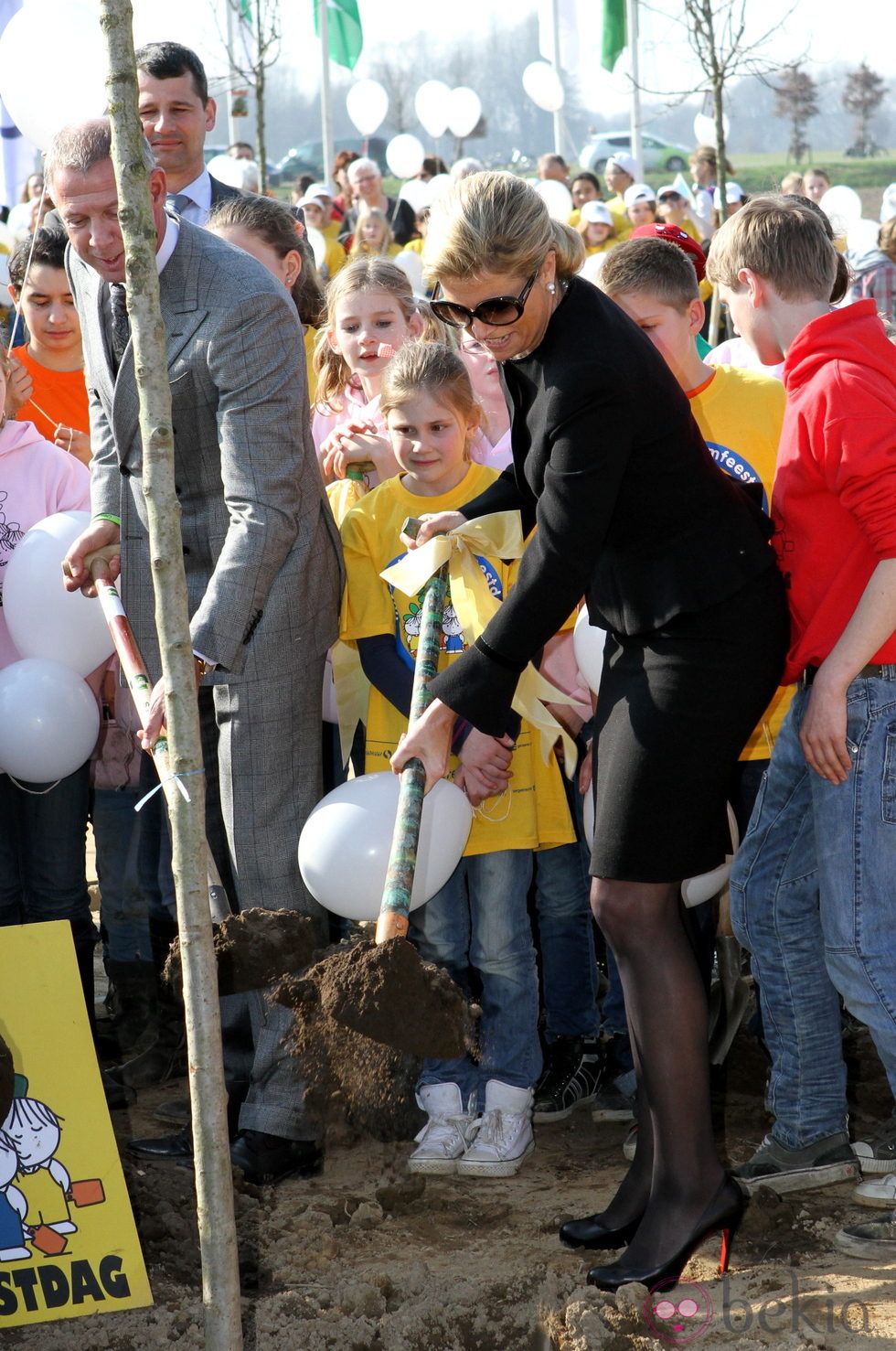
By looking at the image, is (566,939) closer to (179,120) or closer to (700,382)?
(700,382)

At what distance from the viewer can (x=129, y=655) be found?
296 centimetres

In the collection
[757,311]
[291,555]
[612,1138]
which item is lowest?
[612,1138]

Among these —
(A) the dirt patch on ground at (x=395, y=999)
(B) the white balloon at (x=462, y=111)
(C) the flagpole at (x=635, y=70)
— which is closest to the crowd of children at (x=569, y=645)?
(A) the dirt patch on ground at (x=395, y=999)

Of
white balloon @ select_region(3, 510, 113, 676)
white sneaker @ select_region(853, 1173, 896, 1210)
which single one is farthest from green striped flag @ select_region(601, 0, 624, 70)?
white sneaker @ select_region(853, 1173, 896, 1210)

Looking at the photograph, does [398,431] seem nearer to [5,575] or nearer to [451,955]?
[5,575]

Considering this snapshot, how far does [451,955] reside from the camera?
3391 millimetres

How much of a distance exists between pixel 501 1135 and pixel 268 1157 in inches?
21.3

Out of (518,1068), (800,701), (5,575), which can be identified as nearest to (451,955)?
(518,1068)

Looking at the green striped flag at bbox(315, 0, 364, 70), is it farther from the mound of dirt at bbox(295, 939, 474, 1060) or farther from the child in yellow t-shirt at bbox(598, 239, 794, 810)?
the mound of dirt at bbox(295, 939, 474, 1060)

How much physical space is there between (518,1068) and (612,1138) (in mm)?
307

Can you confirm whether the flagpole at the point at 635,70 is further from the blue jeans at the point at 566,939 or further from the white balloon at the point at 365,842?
the white balloon at the point at 365,842

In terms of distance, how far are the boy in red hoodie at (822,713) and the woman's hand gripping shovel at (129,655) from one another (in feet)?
3.85

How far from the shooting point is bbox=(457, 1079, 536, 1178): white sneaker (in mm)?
3154

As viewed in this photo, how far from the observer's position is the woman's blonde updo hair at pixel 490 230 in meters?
2.28
